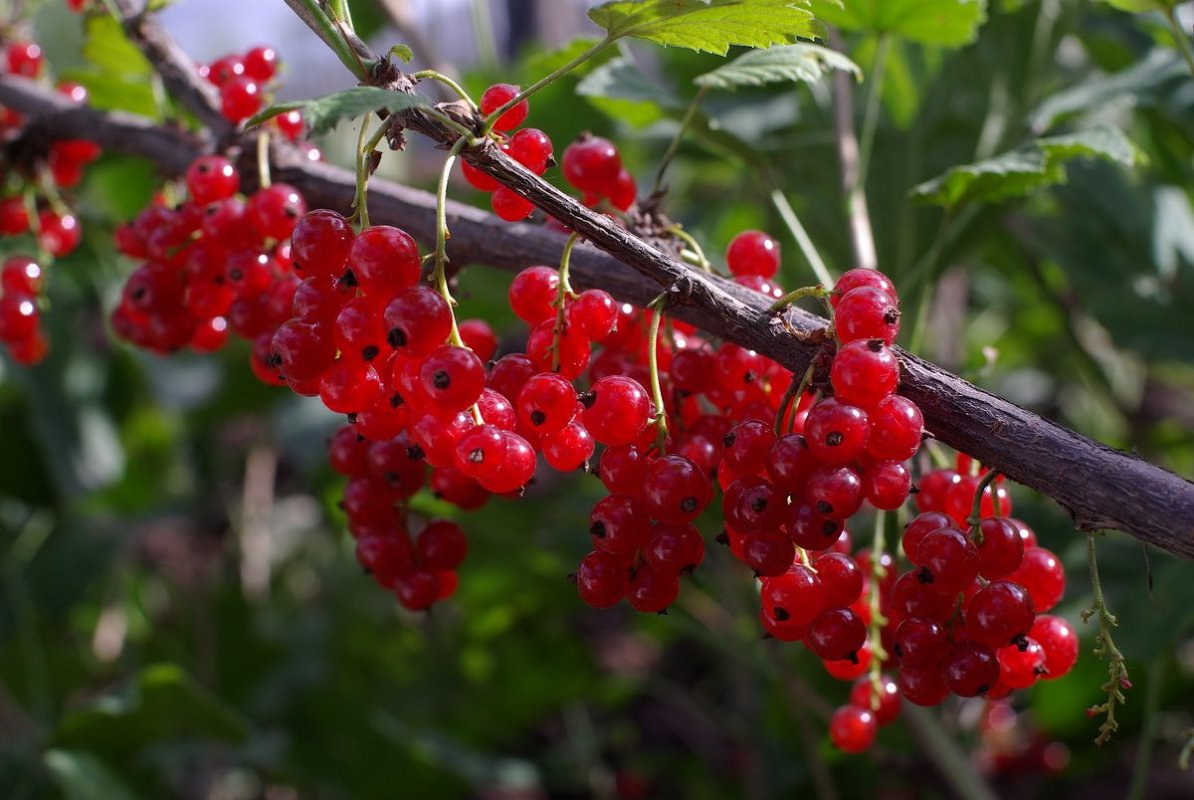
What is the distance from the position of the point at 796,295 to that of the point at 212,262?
719 millimetres

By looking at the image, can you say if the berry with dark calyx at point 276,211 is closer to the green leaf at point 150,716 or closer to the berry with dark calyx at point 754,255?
the berry with dark calyx at point 754,255

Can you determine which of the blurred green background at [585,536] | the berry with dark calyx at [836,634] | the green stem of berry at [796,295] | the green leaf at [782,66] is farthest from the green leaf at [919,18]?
the berry with dark calyx at [836,634]

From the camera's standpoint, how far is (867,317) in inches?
33.4

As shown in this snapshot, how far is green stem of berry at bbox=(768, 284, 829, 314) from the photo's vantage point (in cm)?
86

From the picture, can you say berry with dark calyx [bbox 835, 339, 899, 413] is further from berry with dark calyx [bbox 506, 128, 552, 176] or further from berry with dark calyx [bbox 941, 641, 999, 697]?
berry with dark calyx [bbox 506, 128, 552, 176]

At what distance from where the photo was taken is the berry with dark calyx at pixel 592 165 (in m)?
1.21

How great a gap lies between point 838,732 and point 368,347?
2.15ft

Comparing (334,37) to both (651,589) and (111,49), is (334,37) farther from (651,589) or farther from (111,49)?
(111,49)

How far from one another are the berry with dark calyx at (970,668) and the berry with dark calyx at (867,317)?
274 mm

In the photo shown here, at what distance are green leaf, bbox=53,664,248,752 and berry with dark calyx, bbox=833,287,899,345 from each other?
50.8 inches

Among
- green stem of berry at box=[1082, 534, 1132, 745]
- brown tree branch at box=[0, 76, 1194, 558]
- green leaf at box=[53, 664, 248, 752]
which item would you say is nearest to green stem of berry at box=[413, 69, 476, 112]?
brown tree branch at box=[0, 76, 1194, 558]

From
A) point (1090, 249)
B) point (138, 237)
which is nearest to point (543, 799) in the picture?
point (1090, 249)

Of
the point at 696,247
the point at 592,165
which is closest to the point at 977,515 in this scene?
the point at 696,247

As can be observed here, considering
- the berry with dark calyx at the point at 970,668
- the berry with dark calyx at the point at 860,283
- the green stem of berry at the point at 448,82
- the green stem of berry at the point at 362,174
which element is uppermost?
the green stem of berry at the point at 448,82
